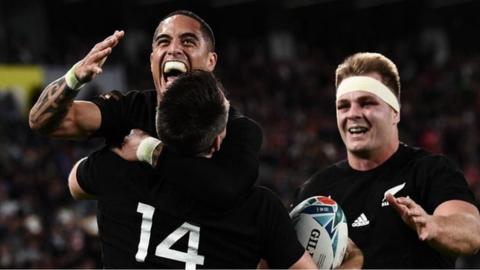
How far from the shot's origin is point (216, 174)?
3.09m

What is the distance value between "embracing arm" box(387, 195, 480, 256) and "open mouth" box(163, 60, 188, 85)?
3.12 ft

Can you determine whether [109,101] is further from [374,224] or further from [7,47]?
[7,47]

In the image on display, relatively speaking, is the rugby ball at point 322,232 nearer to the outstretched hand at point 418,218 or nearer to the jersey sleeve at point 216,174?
the outstretched hand at point 418,218

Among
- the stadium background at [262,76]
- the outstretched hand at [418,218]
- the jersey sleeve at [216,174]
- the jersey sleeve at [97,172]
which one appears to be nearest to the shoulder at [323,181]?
the outstretched hand at [418,218]

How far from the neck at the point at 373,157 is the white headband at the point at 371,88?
0.19 m

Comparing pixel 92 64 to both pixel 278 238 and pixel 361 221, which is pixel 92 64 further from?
pixel 361 221

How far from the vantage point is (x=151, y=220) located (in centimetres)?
311

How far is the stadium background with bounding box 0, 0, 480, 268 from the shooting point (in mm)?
11773

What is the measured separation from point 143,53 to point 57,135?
765 inches

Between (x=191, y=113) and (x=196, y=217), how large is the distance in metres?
0.36

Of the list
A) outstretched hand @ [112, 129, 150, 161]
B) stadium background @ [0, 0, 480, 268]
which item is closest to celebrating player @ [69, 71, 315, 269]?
outstretched hand @ [112, 129, 150, 161]

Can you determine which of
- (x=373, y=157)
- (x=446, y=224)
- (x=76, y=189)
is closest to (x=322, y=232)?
(x=446, y=224)

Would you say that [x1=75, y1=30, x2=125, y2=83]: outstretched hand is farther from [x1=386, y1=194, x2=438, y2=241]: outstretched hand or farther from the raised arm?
[x1=386, y1=194, x2=438, y2=241]: outstretched hand

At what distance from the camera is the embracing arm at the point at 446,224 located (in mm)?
3506
